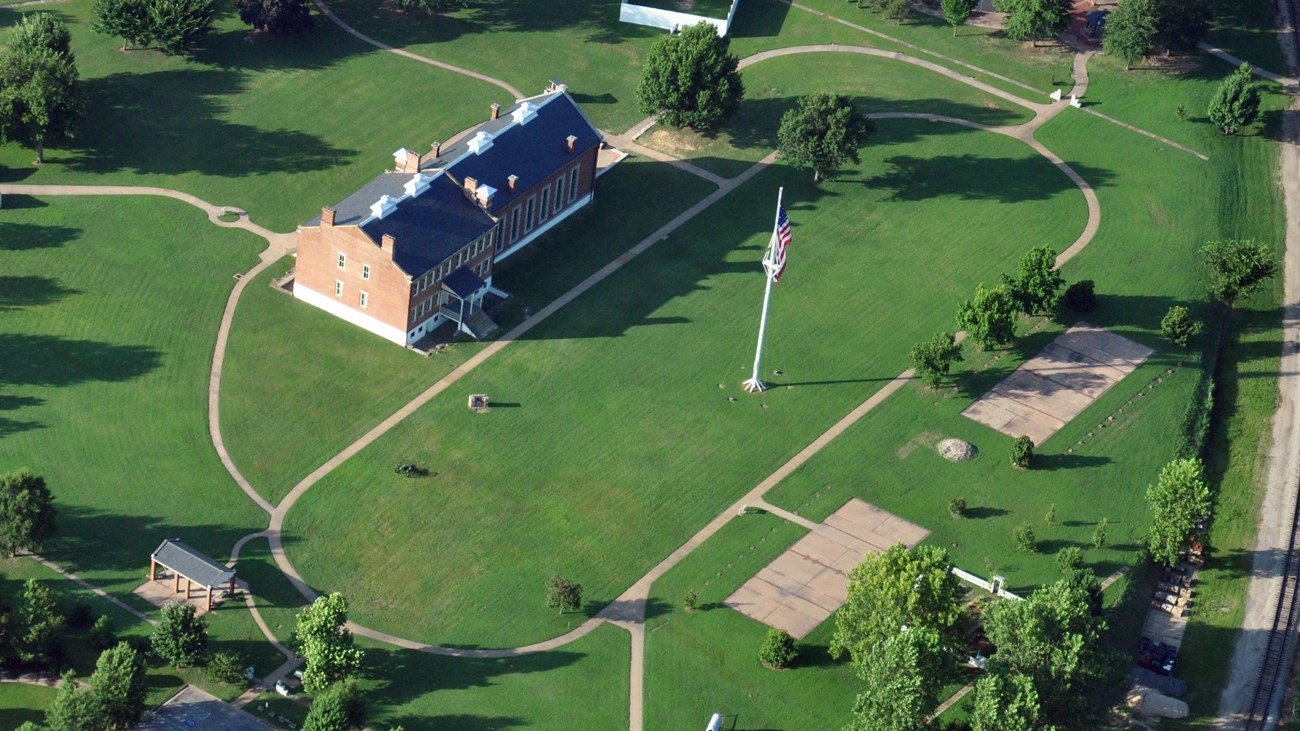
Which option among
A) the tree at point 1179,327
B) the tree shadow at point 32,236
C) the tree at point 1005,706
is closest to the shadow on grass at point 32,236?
the tree shadow at point 32,236

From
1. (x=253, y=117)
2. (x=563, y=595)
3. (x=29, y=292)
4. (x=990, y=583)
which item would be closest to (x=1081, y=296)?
(x=990, y=583)

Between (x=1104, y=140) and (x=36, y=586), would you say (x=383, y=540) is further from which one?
(x=1104, y=140)

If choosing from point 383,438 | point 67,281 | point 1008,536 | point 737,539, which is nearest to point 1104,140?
point 1008,536

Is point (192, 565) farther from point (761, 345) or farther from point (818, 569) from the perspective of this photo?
point (761, 345)

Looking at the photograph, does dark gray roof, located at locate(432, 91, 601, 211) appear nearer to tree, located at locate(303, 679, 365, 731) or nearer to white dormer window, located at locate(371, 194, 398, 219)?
white dormer window, located at locate(371, 194, 398, 219)

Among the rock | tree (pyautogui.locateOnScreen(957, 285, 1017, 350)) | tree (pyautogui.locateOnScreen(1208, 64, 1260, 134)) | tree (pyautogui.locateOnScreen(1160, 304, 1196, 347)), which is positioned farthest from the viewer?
tree (pyautogui.locateOnScreen(1208, 64, 1260, 134))

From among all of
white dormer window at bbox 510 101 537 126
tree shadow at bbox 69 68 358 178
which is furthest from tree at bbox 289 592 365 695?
tree shadow at bbox 69 68 358 178
